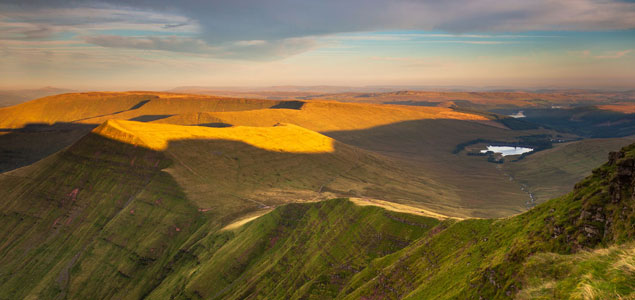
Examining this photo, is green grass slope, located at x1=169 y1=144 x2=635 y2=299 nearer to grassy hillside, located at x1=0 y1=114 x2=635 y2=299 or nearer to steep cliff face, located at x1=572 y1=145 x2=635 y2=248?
steep cliff face, located at x1=572 y1=145 x2=635 y2=248

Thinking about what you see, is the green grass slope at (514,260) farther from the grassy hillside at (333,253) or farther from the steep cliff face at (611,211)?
the grassy hillside at (333,253)

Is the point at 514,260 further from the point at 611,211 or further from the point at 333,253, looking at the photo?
the point at 333,253

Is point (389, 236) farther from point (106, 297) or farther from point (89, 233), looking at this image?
point (89, 233)

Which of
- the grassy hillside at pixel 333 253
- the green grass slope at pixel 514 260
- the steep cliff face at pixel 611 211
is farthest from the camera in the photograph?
the grassy hillside at pixel 333 253

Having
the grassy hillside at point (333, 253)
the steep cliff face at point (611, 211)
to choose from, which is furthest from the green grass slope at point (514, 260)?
the grassy hillside at point (333, 253)

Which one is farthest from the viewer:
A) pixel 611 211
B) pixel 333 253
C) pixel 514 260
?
pixel 333 253

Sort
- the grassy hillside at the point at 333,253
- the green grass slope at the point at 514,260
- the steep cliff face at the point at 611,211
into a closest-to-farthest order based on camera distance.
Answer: the green grass slope at the point at 514,260 < the steep cliff face at the point at 611,211 < the grassy hillside at the point at 333,253

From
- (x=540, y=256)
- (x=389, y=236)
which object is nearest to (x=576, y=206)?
(x=540, y=256)

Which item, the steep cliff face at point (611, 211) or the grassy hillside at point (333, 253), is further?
the grassy hillside at point (333, 253)

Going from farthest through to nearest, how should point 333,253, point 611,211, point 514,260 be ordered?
point 333,253 → point 514,260 → point 611,211

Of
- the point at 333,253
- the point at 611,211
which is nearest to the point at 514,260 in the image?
the point at 611,211

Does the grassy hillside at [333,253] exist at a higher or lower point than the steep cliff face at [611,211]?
lower

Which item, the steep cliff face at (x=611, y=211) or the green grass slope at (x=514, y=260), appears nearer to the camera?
the green grass slope at (x=514, y=260)
